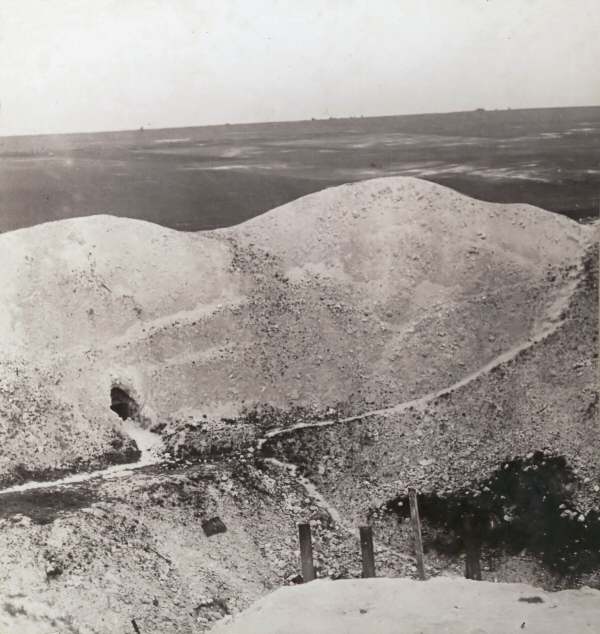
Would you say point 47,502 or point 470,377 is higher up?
point 470,377

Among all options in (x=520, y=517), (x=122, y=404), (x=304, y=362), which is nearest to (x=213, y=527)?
(x=122, y=404)

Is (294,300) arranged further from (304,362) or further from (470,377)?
(470,377)

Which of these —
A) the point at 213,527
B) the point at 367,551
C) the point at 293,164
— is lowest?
the point at 367,551

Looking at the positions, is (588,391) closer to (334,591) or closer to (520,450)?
(520,450)

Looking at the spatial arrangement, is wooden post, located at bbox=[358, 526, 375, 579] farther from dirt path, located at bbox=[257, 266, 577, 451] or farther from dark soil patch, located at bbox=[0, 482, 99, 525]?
dark soil patch, located at bbox=[0, 482, 99, 525]

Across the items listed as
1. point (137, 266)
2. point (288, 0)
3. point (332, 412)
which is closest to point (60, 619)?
point (332, 412)

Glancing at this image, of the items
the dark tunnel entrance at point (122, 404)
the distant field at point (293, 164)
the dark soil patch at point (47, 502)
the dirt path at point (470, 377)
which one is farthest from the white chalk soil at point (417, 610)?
the distant field at point (293, 164)

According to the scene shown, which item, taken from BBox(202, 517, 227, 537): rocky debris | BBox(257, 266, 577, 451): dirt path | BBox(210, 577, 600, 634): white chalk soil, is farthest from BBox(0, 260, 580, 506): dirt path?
BBox(210, 577, 600, 634): white chalk soil
